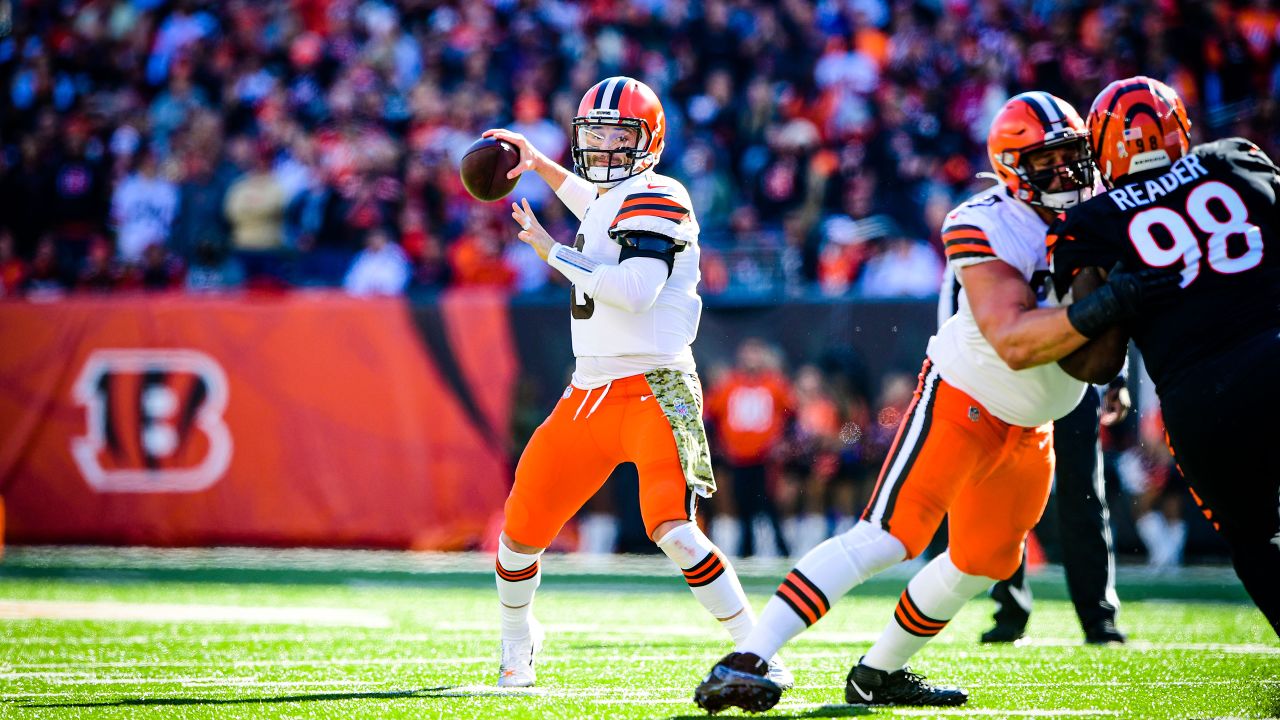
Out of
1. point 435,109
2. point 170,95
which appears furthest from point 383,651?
point 170,95

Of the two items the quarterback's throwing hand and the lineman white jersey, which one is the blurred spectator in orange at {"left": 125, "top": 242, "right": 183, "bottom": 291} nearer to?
the quarterback's throwing hand

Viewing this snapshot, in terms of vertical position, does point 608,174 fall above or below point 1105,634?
above

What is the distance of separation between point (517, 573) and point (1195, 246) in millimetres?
2214

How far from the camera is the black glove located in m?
3.56

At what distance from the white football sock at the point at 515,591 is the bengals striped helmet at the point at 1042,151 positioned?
6.07 feet

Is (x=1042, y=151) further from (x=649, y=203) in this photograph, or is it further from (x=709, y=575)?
(x=709, y=575)

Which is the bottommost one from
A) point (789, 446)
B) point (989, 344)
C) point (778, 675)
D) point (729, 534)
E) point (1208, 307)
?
point (729, 534)

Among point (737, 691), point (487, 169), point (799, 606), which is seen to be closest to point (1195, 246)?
point (799, 606)

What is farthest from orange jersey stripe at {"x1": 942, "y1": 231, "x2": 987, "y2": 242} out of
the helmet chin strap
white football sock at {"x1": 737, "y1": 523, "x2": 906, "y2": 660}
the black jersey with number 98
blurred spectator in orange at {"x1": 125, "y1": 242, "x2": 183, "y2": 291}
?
blurred spectator in orange at {"x1": 125, "y1": 242, "x2": 183, "y2": 291}

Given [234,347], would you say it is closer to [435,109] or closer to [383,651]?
[435,109]

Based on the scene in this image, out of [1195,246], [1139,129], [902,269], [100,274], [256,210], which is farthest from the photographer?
[256,210]

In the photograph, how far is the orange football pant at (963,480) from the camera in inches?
153

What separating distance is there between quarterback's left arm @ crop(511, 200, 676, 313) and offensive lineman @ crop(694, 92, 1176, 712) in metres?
0.82

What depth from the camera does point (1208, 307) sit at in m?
3.59
